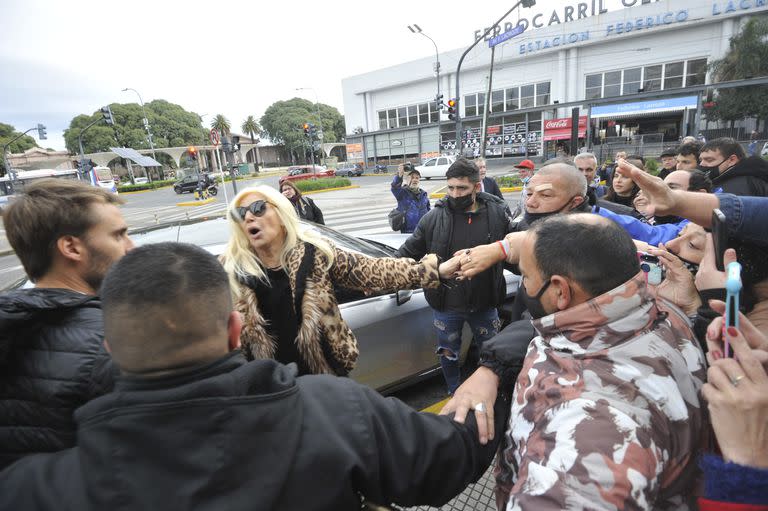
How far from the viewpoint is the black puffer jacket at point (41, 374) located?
40.4 inches

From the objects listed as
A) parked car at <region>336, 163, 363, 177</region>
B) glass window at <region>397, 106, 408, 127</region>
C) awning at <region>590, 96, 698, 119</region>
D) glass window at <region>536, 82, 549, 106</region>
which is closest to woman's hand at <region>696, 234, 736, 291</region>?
awning at <region>590, 96, 698, 119</region>

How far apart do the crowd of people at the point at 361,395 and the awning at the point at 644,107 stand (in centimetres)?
3150

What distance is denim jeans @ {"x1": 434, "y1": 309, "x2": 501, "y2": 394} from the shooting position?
2916 mm

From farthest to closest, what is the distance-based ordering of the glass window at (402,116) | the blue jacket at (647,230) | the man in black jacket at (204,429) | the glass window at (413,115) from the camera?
1. the glass window at (402,116)
2. the glass window at (413,115)
3. the blue jacket at (647,230)
4. the man in black jacket at (204,429)

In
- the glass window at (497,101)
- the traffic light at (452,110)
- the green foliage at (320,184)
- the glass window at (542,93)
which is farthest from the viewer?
the glass window at (497,101)

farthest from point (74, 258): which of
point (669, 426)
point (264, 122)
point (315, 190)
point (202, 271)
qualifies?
point (264, 122)

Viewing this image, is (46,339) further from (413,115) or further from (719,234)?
(413,115)

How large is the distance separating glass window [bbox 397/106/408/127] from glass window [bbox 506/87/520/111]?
10.3 meters

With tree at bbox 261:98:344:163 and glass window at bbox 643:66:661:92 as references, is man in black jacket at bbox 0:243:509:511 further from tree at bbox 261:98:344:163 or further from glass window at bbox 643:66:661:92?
tree at bbox 261:98:344:163

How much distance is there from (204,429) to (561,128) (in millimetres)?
32530

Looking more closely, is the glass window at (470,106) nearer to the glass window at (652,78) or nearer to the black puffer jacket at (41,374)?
the glass window at (652,78)

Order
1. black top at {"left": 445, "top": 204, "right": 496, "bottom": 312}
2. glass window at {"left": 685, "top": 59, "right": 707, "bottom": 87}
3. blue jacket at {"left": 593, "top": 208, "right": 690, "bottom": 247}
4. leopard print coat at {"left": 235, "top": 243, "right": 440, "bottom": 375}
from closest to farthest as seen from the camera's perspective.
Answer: leopard print coat at {"left": 235, "top": 243, "right": 440, "bottom": 375} → blue jacket at {"left": 593, "top": 208, "right": 690, "bottom": 247} → black top at {"left": 445, "top": 204, "right": 496, "bottom": 312} → glass window at {"left": 685, "top": 59, "right": 707, "bottom": 87}

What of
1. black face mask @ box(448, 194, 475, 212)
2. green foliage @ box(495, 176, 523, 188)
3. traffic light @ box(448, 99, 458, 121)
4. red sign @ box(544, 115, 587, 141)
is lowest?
green foliage @ box(495, 176, 523, 188)

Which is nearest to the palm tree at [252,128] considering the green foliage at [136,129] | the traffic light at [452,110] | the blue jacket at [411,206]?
the green foliage at [136,129]
